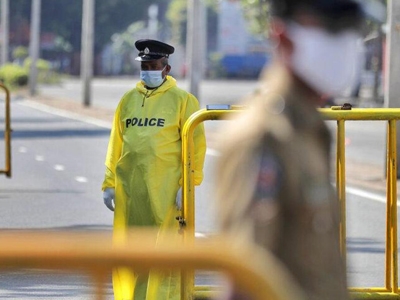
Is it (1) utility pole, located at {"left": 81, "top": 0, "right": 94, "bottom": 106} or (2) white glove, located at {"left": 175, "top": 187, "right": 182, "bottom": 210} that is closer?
(2) white glove, located at {"left": 175, "top": 187, "right": 182, "bottom": 210}

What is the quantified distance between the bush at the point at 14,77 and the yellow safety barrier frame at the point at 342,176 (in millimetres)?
58163

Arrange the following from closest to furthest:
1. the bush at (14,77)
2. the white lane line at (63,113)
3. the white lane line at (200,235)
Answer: the white lane line at (200,235) < the white lane line at (63,113) < the bush at (14,77)

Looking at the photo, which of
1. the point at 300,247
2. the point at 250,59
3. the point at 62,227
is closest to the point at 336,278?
the point at 300,247

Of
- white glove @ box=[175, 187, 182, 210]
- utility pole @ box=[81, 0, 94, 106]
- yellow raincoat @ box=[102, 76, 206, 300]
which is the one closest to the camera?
yellow raincoat @ box=[102, 76, 206, 300]

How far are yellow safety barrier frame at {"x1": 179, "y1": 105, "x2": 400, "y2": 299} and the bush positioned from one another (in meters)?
58.2

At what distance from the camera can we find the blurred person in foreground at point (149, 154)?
8.99 meters

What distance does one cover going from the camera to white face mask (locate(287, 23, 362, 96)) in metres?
3.84

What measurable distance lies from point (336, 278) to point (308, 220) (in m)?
0.19

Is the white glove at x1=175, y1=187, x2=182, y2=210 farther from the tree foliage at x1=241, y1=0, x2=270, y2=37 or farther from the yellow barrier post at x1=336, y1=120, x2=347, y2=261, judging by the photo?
the tree foliage at x1=241, y1=0, x2=270, y2=37

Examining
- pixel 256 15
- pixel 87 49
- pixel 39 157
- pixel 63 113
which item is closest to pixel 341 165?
pixel 39 157

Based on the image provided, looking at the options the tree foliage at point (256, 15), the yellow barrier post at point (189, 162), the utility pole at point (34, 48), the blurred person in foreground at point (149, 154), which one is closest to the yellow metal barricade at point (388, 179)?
the yellow barrier post at point (189, 162)

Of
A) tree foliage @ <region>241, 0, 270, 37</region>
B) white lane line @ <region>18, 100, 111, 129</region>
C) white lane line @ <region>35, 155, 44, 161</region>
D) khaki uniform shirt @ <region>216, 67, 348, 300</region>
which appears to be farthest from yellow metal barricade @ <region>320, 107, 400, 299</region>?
tree foliage @ <region>241, 0, 270, 37</region>

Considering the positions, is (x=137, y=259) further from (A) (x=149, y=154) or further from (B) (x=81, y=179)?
(B) (x=81, y=179)

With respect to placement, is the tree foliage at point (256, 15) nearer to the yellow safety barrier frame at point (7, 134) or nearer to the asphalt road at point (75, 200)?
the asphalt road at point (75, 200)
